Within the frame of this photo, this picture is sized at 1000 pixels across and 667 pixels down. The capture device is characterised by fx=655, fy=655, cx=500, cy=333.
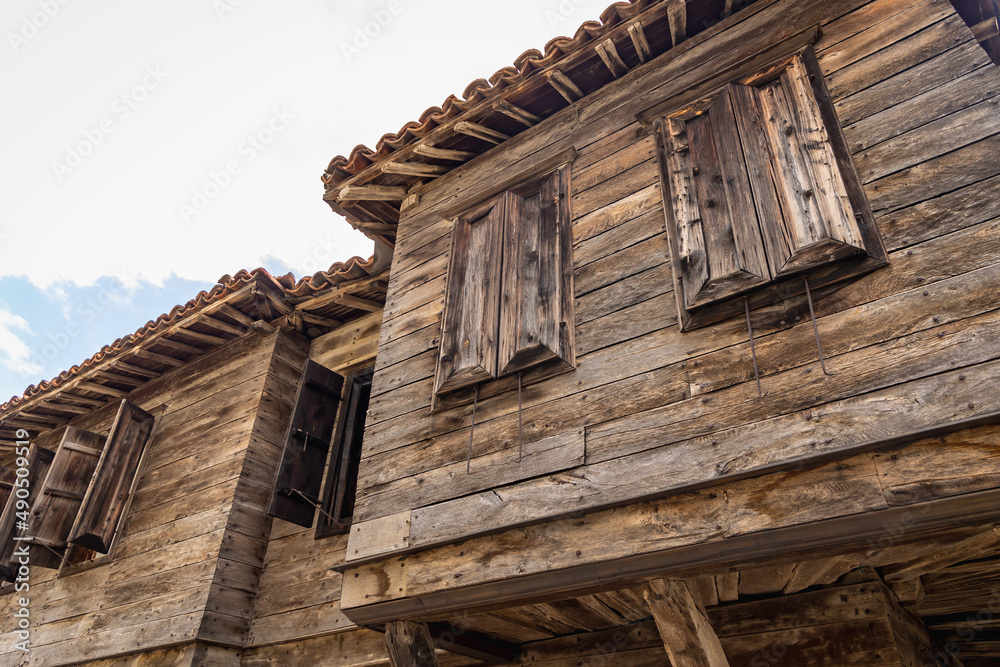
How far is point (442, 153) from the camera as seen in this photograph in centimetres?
541

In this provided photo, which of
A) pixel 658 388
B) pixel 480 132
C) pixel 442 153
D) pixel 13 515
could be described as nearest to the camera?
pixel 658 388

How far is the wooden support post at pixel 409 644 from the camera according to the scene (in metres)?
3.55

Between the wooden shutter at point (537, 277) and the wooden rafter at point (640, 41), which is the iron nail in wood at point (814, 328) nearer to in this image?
the wooden shutter at point (537, 277)

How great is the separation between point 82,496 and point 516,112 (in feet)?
19.2

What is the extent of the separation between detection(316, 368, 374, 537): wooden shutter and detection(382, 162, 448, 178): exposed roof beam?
1895mm

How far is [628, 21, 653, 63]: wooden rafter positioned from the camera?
4.44 meters

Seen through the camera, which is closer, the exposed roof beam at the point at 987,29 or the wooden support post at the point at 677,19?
the exposed roof beam at the point at 987,29

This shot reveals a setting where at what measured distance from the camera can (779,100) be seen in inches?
145

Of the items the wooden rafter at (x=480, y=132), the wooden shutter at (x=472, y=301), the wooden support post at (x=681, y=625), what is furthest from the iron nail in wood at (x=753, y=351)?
the wooden rafter at (x=480, y=132)

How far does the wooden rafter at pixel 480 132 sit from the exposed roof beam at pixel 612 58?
3.30 ft

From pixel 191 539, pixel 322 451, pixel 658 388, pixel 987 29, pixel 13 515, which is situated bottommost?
pixel 658 388

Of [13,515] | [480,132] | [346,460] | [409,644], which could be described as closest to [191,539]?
[346,460]

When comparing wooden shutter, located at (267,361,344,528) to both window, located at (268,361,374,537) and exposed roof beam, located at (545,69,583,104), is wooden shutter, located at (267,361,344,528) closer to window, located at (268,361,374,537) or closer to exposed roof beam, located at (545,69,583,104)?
window, located at (268,361,374,537)

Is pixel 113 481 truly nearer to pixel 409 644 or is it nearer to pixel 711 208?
pixel 409 644
